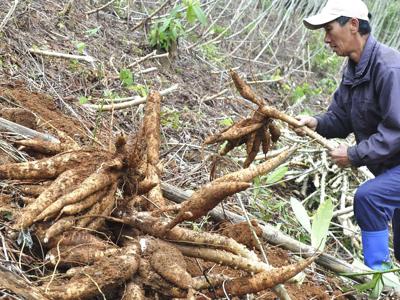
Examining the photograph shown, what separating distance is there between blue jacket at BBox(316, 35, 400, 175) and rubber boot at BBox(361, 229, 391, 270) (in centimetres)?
35

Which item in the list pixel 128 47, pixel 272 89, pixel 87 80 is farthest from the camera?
pixel 272 89

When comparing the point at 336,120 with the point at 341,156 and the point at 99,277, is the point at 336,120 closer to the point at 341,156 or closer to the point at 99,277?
the point at 341,156

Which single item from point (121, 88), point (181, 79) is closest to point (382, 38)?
point (181, 79)

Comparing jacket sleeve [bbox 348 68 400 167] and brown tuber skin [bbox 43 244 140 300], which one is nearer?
brown tuber skin [bbox 43 244 140 300]

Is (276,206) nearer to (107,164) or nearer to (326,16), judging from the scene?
(326,16)

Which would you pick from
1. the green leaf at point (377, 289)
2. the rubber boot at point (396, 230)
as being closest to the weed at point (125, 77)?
the rubber boot at point (396, 230)

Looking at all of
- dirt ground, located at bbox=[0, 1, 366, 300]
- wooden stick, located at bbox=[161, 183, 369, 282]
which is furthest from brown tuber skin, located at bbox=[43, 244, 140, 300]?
wooden stick, located at bbox=[161, 183, 369, 282]

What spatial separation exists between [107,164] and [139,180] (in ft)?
0.51

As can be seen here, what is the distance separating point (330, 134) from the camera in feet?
10.1

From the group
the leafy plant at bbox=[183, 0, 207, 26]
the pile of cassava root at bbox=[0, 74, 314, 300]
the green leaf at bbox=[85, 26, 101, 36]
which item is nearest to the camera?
the pile of cassava root at bbox=[0, 74, 314, 300]

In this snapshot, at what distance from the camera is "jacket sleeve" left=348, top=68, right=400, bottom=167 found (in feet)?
8.26

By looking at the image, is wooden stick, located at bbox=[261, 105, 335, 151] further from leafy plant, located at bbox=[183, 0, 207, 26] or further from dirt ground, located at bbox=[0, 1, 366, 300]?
leafy plant, located at bbox=[183, 0, 207, 26]

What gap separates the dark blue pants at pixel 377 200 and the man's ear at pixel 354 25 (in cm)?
76

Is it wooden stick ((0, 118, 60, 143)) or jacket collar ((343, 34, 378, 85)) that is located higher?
jacket collar ((343, 34, 378, 85))
